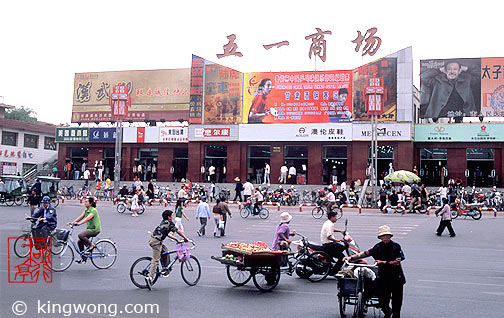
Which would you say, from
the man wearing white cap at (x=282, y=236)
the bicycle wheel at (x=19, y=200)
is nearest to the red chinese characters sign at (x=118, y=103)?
the bicycle wheel at (x=19, y=200)

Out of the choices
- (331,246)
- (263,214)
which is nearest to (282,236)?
(331,246)

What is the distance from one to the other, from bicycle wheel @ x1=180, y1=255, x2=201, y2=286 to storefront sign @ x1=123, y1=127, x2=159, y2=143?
3977 centimetres

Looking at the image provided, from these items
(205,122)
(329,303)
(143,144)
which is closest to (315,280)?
(329,303)

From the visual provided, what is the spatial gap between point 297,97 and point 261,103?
10.9 ft

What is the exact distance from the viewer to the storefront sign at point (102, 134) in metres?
50.8

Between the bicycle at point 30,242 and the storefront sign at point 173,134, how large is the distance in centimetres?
3487

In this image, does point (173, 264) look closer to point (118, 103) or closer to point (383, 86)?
point (118, 103)

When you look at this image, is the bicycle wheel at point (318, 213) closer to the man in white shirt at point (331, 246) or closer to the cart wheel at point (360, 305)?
the man in white shirt at point (331, 246)

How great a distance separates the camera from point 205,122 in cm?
4650

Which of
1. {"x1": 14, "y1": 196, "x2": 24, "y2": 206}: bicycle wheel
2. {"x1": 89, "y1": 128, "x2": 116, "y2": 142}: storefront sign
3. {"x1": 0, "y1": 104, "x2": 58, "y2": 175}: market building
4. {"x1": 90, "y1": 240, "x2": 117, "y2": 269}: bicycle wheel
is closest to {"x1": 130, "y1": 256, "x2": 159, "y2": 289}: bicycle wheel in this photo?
{"x1": 90, "y1": 240, "x2": 117, "y2": 269}: bicycle wheel

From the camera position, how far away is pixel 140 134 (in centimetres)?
4984

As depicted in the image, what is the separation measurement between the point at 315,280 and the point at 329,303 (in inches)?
81.9

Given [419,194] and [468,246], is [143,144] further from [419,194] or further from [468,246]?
[468,246]

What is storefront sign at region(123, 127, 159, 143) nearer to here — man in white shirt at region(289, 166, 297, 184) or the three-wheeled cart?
man in white shirt at region(289, 166, 297, 184)
